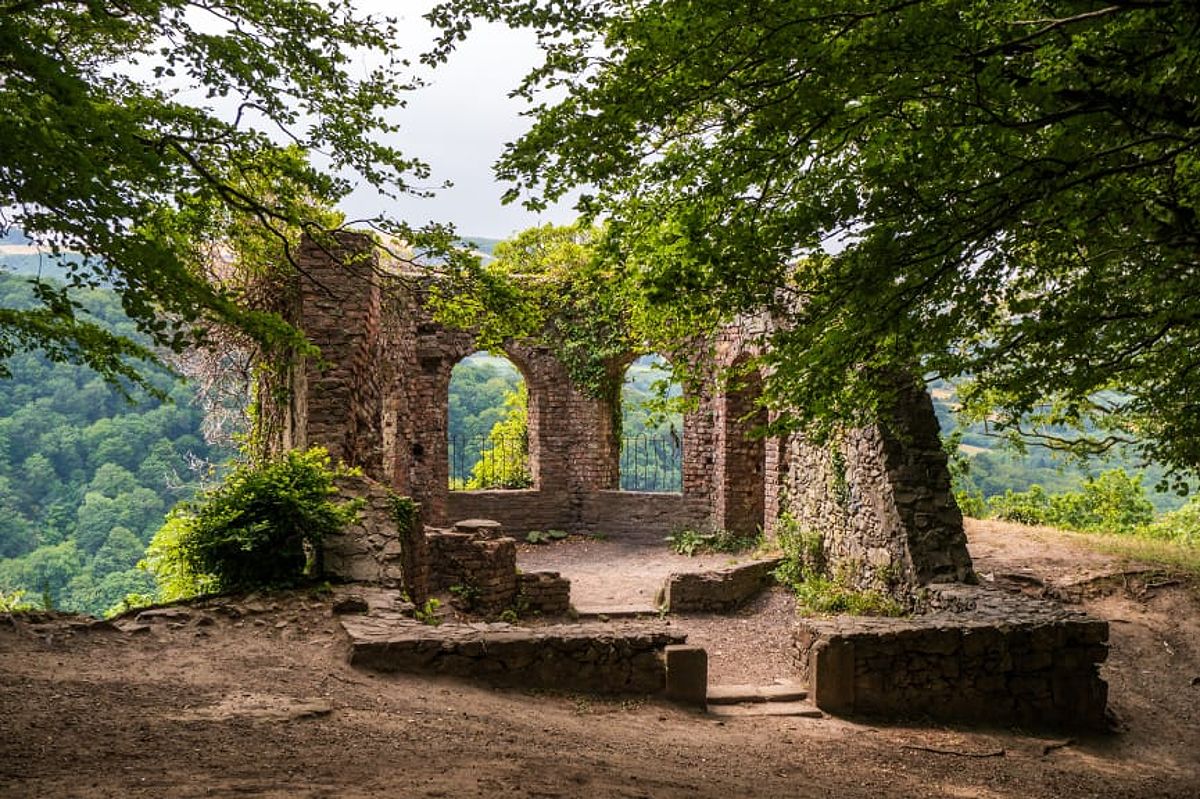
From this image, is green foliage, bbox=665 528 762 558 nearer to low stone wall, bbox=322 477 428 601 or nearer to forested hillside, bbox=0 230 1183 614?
forested hillside, bbox=0 230 1183 614

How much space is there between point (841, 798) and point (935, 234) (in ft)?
10.3

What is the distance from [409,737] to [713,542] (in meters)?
9.92

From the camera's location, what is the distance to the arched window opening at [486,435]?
16.9 metres

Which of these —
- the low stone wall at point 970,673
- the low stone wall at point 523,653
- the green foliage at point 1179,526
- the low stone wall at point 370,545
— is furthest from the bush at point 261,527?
the green foliage at point 1179,526

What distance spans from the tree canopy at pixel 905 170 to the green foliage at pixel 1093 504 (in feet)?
32.1

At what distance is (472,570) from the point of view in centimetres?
1019

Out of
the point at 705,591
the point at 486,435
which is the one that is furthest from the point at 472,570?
the point at 486,435

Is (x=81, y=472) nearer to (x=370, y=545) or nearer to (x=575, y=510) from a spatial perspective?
(x=575, y=510)

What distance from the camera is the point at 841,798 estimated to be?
4.59m

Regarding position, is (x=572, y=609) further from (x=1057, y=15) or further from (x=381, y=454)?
(x=1057, y=15)

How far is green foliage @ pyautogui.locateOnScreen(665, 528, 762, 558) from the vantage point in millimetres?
13553

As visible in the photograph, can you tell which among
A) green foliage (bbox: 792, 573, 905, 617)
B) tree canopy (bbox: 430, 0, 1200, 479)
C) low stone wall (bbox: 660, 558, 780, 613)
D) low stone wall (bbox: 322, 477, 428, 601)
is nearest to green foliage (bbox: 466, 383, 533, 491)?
low stone wall (bbox: 660, 558, 780, 613)

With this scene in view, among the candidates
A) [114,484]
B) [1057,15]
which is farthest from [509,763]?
[114,484]

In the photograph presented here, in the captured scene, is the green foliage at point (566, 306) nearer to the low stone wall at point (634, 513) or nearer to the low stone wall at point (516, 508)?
the low stone wall at point (634, 513)
